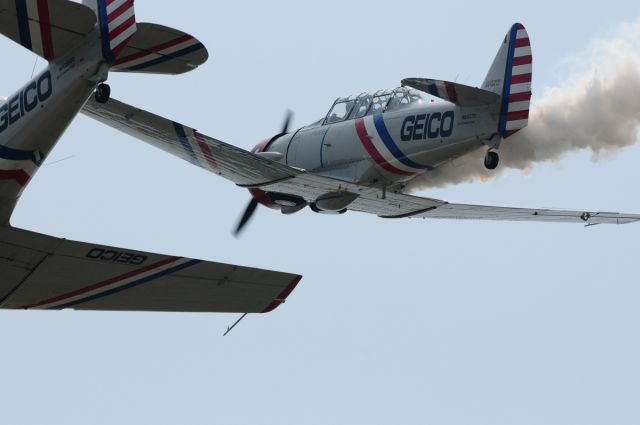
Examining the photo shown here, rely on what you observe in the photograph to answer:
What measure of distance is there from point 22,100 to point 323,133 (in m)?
6.57

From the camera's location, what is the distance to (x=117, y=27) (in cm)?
1733

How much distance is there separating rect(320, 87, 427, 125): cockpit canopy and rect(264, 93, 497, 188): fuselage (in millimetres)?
67

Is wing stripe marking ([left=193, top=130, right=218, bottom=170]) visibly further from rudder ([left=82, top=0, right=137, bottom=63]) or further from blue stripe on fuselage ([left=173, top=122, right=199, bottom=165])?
rudder ([left=82, top=0, right=137, bottom=63])

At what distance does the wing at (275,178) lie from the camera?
2255 cm

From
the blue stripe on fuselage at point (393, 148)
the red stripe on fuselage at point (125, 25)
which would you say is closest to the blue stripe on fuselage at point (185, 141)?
the blue stripe on fuselage at point (393, 148)

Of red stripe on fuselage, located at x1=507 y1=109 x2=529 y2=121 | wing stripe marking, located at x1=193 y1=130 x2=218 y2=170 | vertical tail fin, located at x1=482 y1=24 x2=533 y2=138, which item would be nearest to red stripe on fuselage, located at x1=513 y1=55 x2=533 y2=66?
vertical tail fin, located at x1=482 y1=24 x2=533 y2=138

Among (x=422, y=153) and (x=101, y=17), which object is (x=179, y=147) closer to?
(x=422, y=153)

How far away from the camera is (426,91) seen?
20.6m

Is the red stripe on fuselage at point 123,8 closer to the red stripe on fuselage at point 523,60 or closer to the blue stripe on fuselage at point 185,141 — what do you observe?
the blue stripe on fuselage at point 185,141

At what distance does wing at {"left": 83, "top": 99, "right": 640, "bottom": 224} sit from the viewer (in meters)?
22.5

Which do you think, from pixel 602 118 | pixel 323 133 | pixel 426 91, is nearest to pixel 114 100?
pixel 323 133

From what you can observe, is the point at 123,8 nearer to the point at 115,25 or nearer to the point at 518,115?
the point at 115,25

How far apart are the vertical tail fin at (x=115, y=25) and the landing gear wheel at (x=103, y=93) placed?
1.25 ft

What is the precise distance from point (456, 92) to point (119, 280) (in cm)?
543
